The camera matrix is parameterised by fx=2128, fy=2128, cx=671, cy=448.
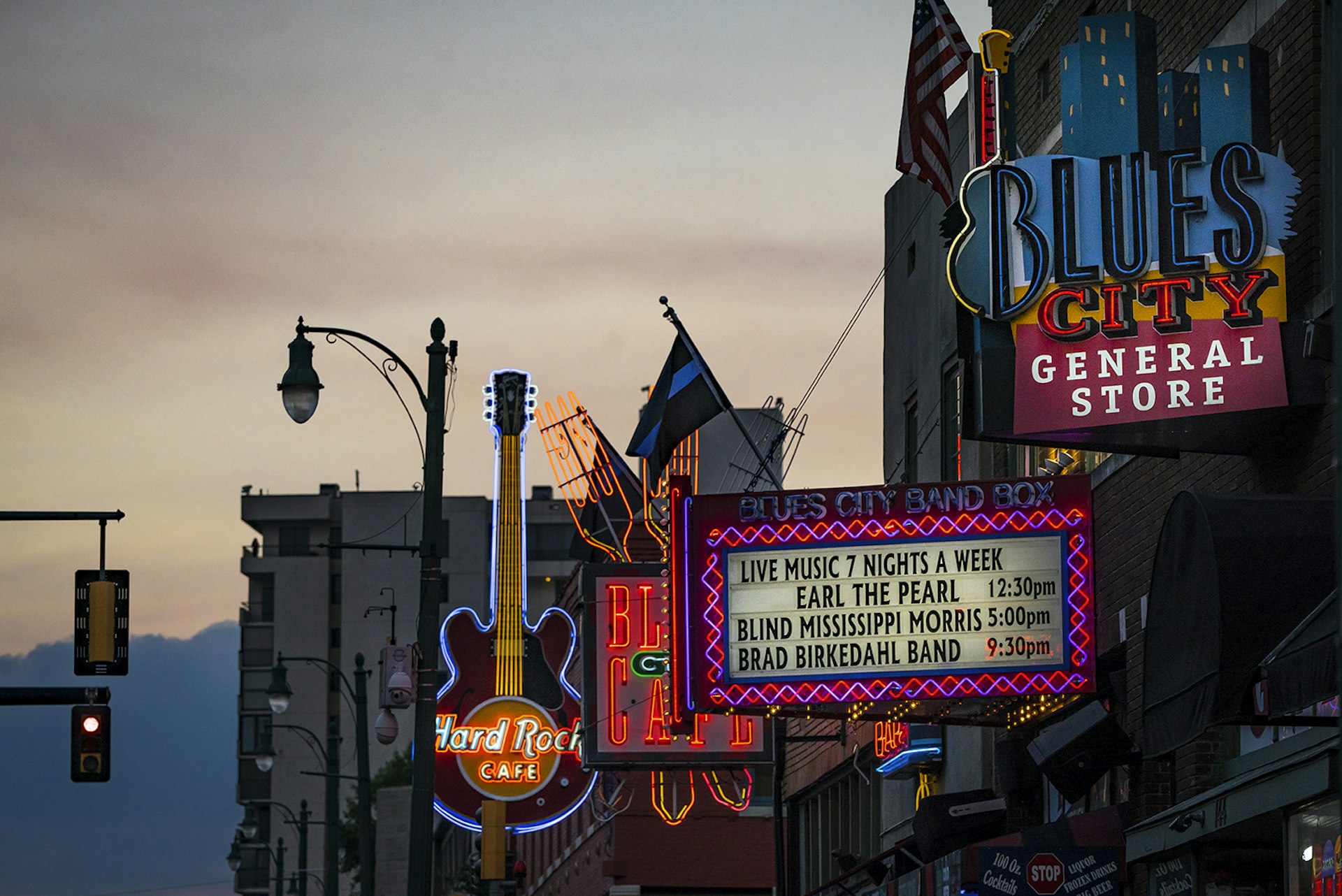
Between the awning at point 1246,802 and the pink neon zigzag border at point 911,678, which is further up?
the pink neon zigzag border at point 911,678

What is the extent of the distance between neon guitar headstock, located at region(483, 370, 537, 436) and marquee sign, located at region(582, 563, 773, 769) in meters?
19.7

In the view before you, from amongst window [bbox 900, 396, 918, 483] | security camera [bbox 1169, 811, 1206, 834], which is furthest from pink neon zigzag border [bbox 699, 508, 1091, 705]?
window [bbox 900, 396, 918, 483]

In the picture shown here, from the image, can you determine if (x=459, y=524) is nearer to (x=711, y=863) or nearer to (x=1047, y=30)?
(x=711, y=863)

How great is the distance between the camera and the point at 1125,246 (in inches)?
657

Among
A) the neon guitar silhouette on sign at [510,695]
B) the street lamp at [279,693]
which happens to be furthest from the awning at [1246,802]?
the street lamp at [279,693]

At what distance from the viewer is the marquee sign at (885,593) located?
19156 mm

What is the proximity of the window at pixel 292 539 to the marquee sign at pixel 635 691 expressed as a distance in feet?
346

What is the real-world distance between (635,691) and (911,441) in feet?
18.6

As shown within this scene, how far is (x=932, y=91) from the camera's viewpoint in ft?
78.2

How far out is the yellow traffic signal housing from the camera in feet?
125

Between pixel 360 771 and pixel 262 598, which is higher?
pixel 262 598

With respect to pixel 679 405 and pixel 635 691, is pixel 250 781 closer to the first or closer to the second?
pixel 635 691

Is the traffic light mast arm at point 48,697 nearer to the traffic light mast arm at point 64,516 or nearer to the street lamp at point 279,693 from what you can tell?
the traffic light mast arm at point 64,516

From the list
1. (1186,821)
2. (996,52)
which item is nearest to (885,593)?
(996,52)
